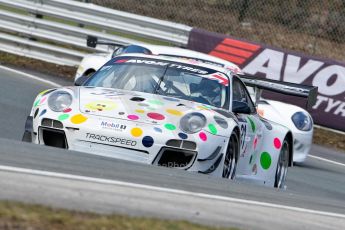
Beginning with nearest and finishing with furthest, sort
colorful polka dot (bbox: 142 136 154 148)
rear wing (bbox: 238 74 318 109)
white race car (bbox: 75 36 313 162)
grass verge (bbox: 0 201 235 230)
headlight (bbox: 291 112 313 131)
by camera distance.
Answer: grass verge (bbox: 0 201 235 230), colorful polka dot (bbox: 142 136 154 148), rear wing (bbox: 238 74 318 109), white race car (bbox: 75 36 313 162), headlight (bbox: 291 112 313 131)

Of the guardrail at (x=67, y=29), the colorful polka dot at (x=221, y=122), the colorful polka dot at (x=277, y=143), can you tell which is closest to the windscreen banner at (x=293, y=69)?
the guardrail at (x=67, y=29)

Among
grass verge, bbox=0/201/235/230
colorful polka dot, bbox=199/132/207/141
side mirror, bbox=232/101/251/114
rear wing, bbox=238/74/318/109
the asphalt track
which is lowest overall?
grass verge, bbox=0/201/235/230

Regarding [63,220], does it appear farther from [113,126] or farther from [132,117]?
[132,117]

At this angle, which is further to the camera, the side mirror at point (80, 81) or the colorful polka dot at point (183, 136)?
the side mirror at point (80, 81)

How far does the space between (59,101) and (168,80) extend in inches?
50.5

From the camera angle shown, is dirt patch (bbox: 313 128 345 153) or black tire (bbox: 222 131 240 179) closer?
black tire (bbox: 222 131 240 179)

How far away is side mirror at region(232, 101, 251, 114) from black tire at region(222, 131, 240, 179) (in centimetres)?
46

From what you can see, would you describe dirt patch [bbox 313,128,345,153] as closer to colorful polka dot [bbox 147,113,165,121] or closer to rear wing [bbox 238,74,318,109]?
rear wing [bbox 238,74,318,109]

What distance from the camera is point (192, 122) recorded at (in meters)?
8.77

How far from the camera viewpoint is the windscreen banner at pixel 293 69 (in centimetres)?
1655

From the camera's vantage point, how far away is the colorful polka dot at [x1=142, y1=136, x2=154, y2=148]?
28.1 ft

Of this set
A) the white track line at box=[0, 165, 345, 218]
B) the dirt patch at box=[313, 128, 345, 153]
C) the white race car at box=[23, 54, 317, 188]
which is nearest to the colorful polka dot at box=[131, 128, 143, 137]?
the white race car at box=[23, 54, 317, 188]

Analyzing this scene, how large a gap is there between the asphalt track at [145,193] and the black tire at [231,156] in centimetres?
76

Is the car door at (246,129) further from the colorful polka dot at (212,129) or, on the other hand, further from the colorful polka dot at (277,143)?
the colorful polka dot at (212,129)
